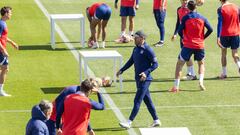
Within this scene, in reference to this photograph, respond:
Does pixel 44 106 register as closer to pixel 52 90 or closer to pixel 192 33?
pixel 52 90

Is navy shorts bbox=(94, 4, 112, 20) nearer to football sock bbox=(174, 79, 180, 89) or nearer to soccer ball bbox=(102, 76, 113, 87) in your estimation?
soccer ball bbox=(102, 76, 113, 87)

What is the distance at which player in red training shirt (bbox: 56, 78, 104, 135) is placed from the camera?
44.2 ft

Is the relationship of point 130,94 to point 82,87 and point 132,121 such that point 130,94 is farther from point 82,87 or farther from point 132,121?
point 82,87

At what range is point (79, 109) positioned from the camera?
13.5m

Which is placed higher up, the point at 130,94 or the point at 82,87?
the point at 82,87

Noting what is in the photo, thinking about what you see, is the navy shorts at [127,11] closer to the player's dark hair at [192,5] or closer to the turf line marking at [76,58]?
the turf line marking at [76,58]

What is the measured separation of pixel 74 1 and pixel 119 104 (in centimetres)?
1833

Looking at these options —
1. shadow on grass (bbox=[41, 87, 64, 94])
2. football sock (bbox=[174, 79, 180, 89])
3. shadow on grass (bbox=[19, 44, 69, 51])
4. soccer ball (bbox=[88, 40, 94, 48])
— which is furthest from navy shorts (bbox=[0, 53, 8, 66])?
soccer ball (bbox=[88, 40, 94, 48])

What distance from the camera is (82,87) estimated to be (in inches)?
532

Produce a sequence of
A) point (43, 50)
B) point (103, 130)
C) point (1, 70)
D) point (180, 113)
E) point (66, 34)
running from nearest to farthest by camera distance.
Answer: point (103, 130) < point (180, 113) < point (1, 70) < point (43, 50) < point (66, 34)

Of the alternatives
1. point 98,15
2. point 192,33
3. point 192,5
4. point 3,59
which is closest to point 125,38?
point 98,15

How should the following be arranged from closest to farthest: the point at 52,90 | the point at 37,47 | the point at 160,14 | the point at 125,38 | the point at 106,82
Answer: the point at 52,90 → the point at 106,82 → the point at 37,47 → the point at 160,14 → the point at 125,38

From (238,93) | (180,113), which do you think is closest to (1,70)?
(180,113)

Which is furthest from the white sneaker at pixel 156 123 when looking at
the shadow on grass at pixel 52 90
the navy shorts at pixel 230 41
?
the navy shorts at pixel 230 41
